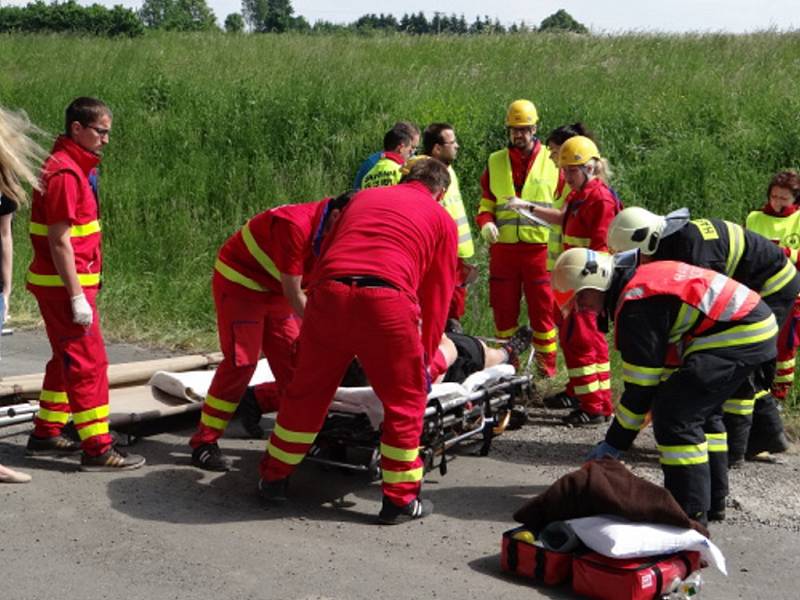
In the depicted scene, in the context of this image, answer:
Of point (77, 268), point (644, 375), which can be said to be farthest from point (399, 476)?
point (77, 268)

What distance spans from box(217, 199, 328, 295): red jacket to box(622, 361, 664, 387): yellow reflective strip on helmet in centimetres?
175

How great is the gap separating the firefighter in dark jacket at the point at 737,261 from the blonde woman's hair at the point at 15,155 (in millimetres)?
2896

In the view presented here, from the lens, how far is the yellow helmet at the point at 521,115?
27.9 ft

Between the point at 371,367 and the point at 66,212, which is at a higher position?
the point at 66,212

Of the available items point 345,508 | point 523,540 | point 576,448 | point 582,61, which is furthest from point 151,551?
point 582,61

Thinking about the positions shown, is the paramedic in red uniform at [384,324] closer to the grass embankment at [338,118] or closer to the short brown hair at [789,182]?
the short brown hair at [789,182]

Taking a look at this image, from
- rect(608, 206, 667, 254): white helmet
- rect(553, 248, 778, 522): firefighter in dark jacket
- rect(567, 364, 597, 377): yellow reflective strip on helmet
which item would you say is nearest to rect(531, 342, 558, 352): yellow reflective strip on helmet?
rect(567, 364, 597, 377): yellow reflective strip on helmet

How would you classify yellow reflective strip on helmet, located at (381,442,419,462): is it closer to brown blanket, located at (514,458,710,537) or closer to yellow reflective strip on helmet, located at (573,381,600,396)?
brown blanket, located at (514,458,710,537)

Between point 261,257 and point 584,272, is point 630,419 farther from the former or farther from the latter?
point 261,257

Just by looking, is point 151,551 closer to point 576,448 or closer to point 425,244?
point 425,244

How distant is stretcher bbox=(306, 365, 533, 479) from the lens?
6.04 meters

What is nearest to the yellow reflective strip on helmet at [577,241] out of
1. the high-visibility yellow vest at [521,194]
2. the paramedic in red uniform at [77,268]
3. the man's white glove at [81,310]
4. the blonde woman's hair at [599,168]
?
the blonde woman's hair at [599,168]

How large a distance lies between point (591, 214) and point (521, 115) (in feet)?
4.37

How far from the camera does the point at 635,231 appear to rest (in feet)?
18.9
